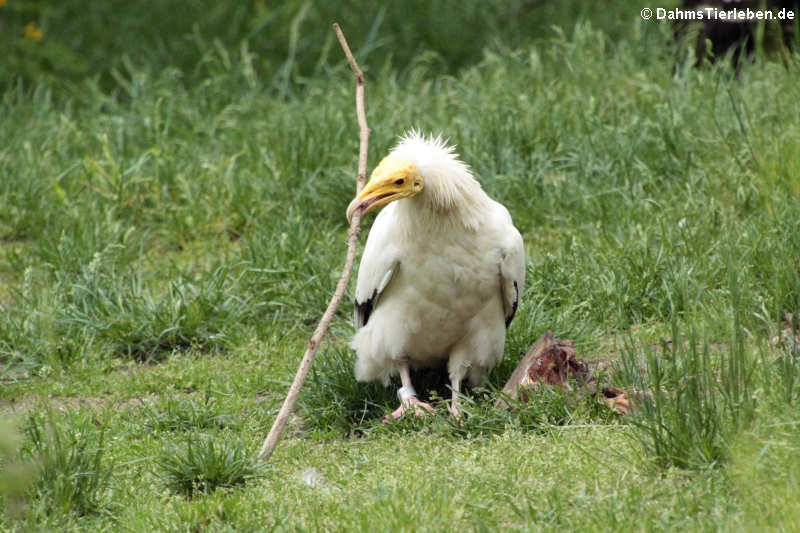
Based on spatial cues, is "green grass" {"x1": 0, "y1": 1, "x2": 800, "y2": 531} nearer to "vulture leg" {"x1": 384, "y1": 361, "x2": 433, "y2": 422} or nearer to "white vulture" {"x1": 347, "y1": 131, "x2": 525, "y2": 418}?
"vulture leg" {"x1": 384, "y1": 361, "x2": 433, "y2": 422}

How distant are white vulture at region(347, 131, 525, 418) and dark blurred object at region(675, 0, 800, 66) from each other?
3523 mm

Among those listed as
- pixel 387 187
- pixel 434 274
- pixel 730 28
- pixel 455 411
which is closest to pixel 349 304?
pixel 434 274

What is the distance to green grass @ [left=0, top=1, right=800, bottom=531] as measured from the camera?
3617 millimetres

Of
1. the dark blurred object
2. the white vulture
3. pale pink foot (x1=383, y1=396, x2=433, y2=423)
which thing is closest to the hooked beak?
the white vulture

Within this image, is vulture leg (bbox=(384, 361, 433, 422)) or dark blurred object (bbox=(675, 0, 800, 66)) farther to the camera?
dark blurred object (bbox=(675, 0, 800, 66))

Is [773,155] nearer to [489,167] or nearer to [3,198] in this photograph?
[489,167]

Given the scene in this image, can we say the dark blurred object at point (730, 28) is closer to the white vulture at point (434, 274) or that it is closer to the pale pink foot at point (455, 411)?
the white vulture at point (434, 274)

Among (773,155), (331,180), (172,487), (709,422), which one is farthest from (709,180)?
(172,487)

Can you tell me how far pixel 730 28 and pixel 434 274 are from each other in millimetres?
4286

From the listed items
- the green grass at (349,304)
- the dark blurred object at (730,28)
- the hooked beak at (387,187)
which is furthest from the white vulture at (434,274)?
the dark blurred object at (730,28)

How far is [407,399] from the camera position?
4980 millimetres

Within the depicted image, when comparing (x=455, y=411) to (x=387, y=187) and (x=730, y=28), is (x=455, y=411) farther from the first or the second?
(x=730, y=28)

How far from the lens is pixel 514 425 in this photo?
436 centimetres

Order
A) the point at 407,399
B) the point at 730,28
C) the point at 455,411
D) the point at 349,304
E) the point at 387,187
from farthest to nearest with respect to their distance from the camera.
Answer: the point at 730,28, the point at 349,304, the point at 407,399, the point at 455,411, the point at 387,187
